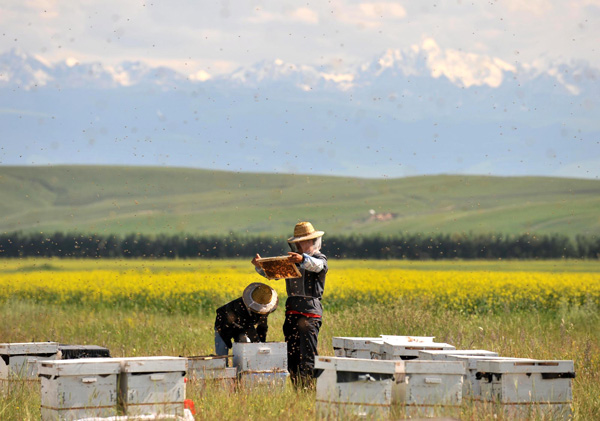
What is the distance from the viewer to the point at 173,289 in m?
22.5

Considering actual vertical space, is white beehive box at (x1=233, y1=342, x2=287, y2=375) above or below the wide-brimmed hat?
below

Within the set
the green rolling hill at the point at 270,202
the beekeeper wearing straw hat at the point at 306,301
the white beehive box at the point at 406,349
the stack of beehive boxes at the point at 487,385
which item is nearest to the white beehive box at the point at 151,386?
the stack of beehive boxes at the point at 487,385

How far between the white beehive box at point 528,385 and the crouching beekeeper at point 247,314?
9.42ft

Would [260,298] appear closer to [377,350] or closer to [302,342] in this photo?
[302,342]

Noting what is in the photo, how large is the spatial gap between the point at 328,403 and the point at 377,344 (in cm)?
234

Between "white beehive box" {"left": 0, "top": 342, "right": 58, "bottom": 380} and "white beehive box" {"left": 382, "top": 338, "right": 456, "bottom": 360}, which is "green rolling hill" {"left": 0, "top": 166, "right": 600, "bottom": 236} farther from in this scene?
"white beehive box" {"left": 0, "top": 342, "right": 58, "bottom": 380}

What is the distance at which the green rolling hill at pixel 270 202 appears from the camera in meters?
100

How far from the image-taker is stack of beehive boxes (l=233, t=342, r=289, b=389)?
9.51 meters

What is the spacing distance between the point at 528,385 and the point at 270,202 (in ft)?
369

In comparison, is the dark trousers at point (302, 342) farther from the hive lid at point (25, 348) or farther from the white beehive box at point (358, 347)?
the hive lid at point (25, 348)

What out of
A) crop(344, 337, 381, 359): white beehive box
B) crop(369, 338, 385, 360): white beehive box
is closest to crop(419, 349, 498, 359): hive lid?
crop(369, 338, 385, 360): white beehive box

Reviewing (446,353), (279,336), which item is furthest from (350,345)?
(279,336)

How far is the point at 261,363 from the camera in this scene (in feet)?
31.5

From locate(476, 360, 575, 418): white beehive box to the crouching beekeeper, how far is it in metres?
2.87
